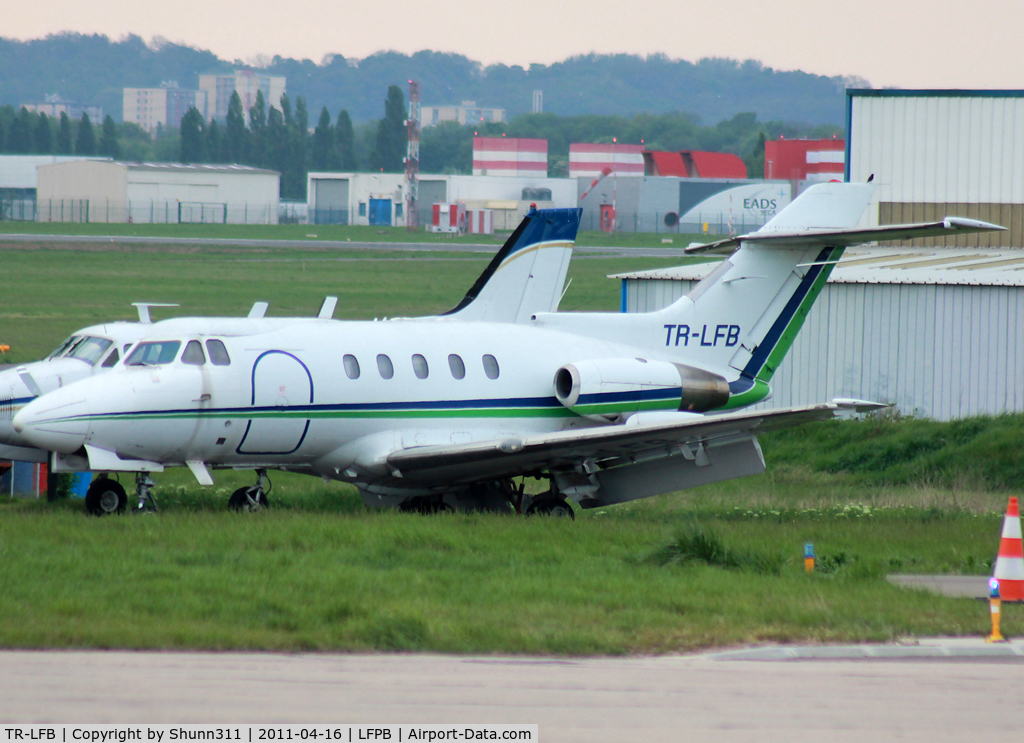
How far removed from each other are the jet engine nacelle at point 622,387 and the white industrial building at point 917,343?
24.4 ft

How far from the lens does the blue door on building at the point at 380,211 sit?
12825 centimetres

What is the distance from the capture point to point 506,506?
17.4 m

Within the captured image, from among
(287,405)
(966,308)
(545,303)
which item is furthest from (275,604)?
(966,308)

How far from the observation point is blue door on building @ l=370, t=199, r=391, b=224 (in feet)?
421

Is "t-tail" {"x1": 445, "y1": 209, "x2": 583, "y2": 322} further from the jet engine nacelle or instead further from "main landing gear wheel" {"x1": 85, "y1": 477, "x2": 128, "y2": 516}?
"main landing gear wheel" {"x1": 85, "y1": 477, "x2": 128, "y2": 516}

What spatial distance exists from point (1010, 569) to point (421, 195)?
125m

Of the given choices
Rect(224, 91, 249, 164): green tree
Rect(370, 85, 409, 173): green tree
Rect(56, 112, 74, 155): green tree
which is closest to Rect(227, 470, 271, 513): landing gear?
Rect(370, 85, 409, 173): green tree

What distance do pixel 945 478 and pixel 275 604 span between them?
1442 cm

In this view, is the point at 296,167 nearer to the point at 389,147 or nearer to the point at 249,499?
the point at 389,147

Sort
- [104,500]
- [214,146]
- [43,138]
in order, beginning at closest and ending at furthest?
[104,500] → [43,138] → [214,146]

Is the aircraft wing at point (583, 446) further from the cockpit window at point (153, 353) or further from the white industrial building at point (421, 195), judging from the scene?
the white industrial building at point (421, 195)

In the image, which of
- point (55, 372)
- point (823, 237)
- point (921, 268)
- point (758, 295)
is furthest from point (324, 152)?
point (55, 372)

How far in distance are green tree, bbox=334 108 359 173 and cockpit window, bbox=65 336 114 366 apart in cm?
15980

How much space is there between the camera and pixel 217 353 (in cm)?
1523
